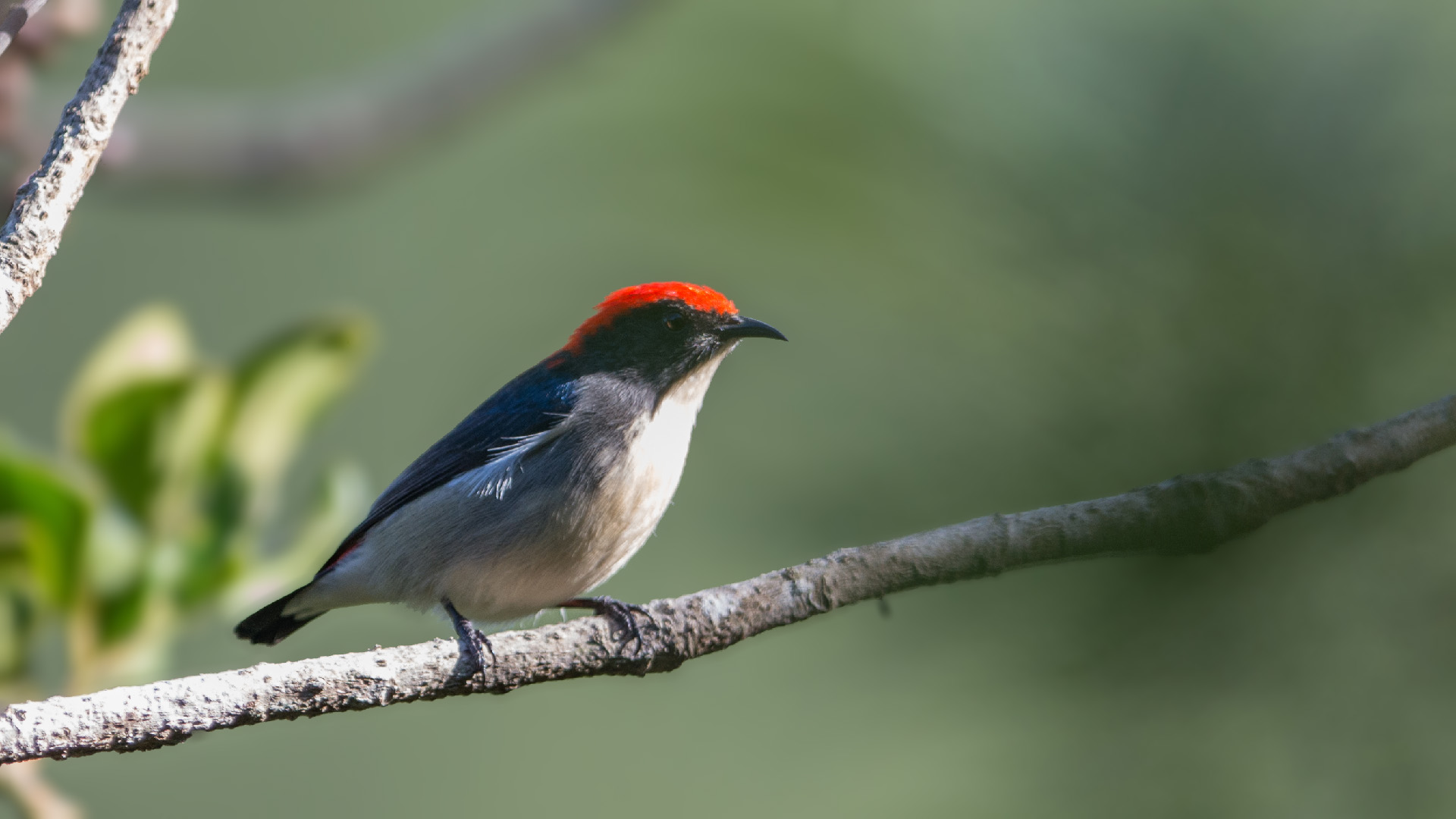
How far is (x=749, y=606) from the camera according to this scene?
1.38m

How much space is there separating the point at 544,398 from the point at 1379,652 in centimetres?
153

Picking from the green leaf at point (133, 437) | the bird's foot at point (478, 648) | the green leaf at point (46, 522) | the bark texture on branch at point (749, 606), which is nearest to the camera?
the bark texture on branch at point (749, 606)

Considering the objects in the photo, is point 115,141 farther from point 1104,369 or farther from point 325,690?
point 1104,369

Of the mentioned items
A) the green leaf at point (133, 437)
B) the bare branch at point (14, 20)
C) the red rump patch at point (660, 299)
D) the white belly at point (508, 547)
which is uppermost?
the bare branch at point (14, 20)

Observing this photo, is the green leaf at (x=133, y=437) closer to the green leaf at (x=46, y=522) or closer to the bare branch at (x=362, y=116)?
the green leaf at (x=46, y=522)

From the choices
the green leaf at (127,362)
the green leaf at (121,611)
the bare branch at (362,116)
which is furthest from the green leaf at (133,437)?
the bare branch at (362,116)

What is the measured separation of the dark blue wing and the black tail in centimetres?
15

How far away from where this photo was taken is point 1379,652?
94 cm

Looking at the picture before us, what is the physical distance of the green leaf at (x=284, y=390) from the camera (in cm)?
183

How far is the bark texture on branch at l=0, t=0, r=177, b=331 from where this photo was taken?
890 mm

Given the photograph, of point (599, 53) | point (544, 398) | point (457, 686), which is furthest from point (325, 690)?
point (599, 53)

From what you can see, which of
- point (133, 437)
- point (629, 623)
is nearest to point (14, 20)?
point (629, 623)

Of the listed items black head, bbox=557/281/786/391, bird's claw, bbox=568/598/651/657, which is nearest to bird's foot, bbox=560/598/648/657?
bird's claw, bbox=568/598/651/657

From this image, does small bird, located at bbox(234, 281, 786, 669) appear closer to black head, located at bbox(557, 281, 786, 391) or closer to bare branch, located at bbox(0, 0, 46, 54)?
black head, located at bbox(557, 281, 786, 391)
